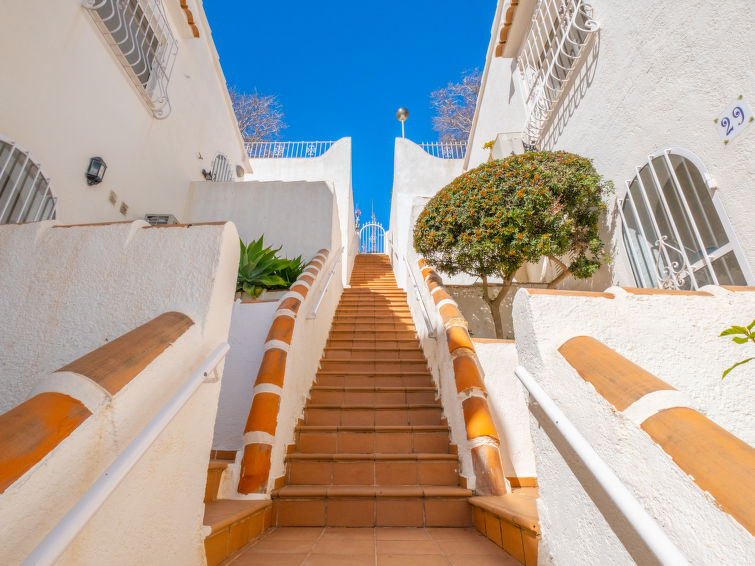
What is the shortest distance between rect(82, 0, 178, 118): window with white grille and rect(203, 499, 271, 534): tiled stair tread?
5.19 metres

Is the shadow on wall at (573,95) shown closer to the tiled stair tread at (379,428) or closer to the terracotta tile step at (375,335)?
the terracotta tile step at (375,335)

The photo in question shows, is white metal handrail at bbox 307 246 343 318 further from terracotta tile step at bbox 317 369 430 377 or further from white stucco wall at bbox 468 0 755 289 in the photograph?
white stucco wall at bbox 468 0 755 289

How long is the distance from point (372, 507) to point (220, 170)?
25.2 ft

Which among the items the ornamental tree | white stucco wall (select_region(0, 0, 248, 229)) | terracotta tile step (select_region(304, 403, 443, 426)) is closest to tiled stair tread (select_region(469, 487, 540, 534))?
terracotta tile step (select_region(304, 403, 443, 426))

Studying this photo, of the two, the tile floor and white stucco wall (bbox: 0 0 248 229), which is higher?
white stucco wall (bbox: 0 0 248 229)

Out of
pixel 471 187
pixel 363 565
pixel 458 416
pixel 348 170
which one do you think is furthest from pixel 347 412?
pixel 348 170

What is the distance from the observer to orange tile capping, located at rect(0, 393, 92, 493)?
35.9 inches

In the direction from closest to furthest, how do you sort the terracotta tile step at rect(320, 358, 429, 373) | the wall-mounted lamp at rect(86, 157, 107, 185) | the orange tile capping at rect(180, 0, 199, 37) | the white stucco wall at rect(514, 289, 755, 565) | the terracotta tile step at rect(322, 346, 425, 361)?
the white stucco wall at rect(514, 289, 755, 565)
the wall-mounted lamp at rect(86, 157, 107, 185)
the terracotta tile step at rect(320, 358, 429, 373)
the terracotta tile step at rect(322, 346, 425, 361)
the orange tile capping at rect(180, 0, 199, 37)

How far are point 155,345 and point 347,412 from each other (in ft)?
8.51

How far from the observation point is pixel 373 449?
3.32m

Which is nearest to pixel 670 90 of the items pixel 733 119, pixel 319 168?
pixel 733 119

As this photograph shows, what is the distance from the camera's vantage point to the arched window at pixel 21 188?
11.1ft

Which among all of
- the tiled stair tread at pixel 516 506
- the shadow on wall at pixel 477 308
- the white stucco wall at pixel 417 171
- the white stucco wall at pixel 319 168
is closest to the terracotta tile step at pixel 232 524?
the tiled stair tread at pixel 516 506

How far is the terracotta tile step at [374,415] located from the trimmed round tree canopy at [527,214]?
188cm
